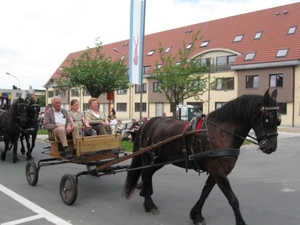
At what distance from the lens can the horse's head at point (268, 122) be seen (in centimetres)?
393

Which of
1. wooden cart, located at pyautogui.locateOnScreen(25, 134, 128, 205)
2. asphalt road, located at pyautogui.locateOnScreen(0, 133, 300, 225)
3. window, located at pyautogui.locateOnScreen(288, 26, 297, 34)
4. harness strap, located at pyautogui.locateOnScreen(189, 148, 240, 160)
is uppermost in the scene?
window, located at pyautogui.locateOnScreen(288, 26, 297, 34)

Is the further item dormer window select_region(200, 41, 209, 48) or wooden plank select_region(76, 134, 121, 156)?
dormer window select_region(200, 41, 209, 48)

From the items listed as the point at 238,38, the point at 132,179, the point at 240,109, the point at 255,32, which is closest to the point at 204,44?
the point at 238,38

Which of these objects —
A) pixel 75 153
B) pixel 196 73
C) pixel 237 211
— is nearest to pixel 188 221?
pixel 237 211

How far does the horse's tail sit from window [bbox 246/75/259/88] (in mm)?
27502

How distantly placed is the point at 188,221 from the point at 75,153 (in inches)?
109

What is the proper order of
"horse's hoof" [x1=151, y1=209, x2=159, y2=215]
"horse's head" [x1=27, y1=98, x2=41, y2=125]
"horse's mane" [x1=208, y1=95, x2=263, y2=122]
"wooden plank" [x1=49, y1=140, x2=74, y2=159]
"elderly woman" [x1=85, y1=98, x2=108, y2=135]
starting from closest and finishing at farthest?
"horse's mane" [x1=208, y1=95, x2=263, y2=122], "horse's hoof" [x1=151, y1=209, x2=159, y2=215], "wooden plank" [x1=49, y1=140, x2=74, y2=159], "elderly woman" [x1=85, y1=98, x2=108, y2=135], "horse's head" [x1=27, y1=98, x2=41, y2=125]

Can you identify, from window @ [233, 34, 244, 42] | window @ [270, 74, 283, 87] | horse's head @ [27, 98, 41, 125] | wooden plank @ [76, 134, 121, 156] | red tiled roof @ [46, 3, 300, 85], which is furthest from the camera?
window @ [233, 34, 244, 42]

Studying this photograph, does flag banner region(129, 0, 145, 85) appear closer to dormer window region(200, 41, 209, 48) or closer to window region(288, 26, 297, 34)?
window region(288, 26, 297, 34)

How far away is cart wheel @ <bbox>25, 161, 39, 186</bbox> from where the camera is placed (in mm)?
6654

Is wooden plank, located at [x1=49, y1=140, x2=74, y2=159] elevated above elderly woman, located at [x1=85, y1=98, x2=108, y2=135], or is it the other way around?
elderly woman, located at [x1=85, y1=98, x2=108, y2=135]

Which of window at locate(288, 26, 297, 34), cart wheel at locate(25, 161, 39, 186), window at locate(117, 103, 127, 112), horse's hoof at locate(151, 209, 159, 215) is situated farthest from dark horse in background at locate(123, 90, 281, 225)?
window at locate(117, 103, 127, 112)

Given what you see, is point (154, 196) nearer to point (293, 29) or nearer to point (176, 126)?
point (176, 126)

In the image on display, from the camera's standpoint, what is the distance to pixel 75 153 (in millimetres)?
6301
